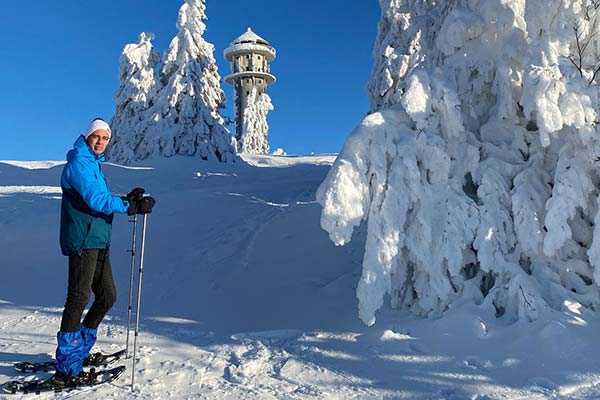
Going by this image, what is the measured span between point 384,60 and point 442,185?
15368 millimetres

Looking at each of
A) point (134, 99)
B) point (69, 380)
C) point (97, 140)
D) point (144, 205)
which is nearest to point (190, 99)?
point (134, 99)

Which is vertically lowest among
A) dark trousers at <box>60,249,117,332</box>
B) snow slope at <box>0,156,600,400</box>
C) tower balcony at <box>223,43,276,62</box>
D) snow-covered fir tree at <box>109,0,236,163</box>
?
snow slope at <box>0,156,600,400</box>

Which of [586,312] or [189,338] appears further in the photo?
[189,338]

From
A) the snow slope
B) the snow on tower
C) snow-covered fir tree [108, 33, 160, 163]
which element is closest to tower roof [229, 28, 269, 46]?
the snow on tower

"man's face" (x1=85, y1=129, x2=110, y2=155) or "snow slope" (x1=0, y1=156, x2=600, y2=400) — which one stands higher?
"man's face" (x1=85, y1=129, x2=110, y2=155)

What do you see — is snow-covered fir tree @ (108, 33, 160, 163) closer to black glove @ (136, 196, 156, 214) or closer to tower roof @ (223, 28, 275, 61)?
black glove @ (136, 196, 156, 214)

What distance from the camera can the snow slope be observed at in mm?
3594

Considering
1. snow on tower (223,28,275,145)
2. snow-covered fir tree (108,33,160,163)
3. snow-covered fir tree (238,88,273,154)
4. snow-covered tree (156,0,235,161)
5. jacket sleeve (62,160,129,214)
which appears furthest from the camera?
snow on tower (223,28,275,145)

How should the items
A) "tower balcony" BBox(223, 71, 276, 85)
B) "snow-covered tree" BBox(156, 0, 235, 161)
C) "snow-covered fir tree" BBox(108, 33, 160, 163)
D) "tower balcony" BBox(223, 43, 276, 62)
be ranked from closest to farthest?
"snow-covered tree" BBox(156, 0, 235, 161), "snow-covered fir tree" BBox(108, 33, 160, 163), "tower balcony" BBox(223, 71, 276, 85), "tower balcony" BBox(223, 43, 276, 62)

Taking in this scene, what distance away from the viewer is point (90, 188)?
12.0ft

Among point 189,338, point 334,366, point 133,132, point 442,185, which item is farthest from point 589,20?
point 133,132

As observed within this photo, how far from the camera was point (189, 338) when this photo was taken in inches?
187

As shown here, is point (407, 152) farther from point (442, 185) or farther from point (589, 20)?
point (589, 20)

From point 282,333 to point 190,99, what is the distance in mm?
23914
